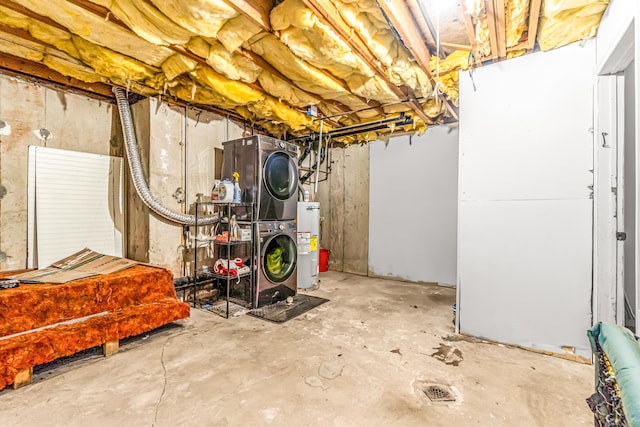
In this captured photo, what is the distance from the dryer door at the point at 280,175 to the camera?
321 cm

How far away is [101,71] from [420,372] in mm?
3551

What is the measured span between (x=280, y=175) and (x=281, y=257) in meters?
1.02

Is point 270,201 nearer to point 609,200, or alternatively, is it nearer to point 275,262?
point 275,262

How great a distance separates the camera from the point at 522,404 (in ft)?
5.29

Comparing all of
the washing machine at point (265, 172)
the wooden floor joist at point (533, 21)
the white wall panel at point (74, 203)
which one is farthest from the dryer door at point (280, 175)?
the wooden floor joist at point (533, 21)

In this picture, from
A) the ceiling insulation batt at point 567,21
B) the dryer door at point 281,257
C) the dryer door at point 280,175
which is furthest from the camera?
the dryer door at point 281,257

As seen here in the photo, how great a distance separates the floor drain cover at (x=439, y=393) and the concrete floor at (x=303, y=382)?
0.04 m

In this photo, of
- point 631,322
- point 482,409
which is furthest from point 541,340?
point 482,409

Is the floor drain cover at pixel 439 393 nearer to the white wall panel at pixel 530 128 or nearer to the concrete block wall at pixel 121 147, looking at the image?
the white wall panel at pixel 530 128

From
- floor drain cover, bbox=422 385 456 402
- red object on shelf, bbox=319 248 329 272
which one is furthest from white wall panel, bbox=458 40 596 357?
red object on shelf, bbox=319 248 329 272

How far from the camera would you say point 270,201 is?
10.6 ft

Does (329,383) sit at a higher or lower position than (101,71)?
lower

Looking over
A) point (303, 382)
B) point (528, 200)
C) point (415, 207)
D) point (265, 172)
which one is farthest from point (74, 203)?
point (415, 207)

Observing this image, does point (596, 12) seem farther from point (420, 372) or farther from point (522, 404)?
point (420, 372)
